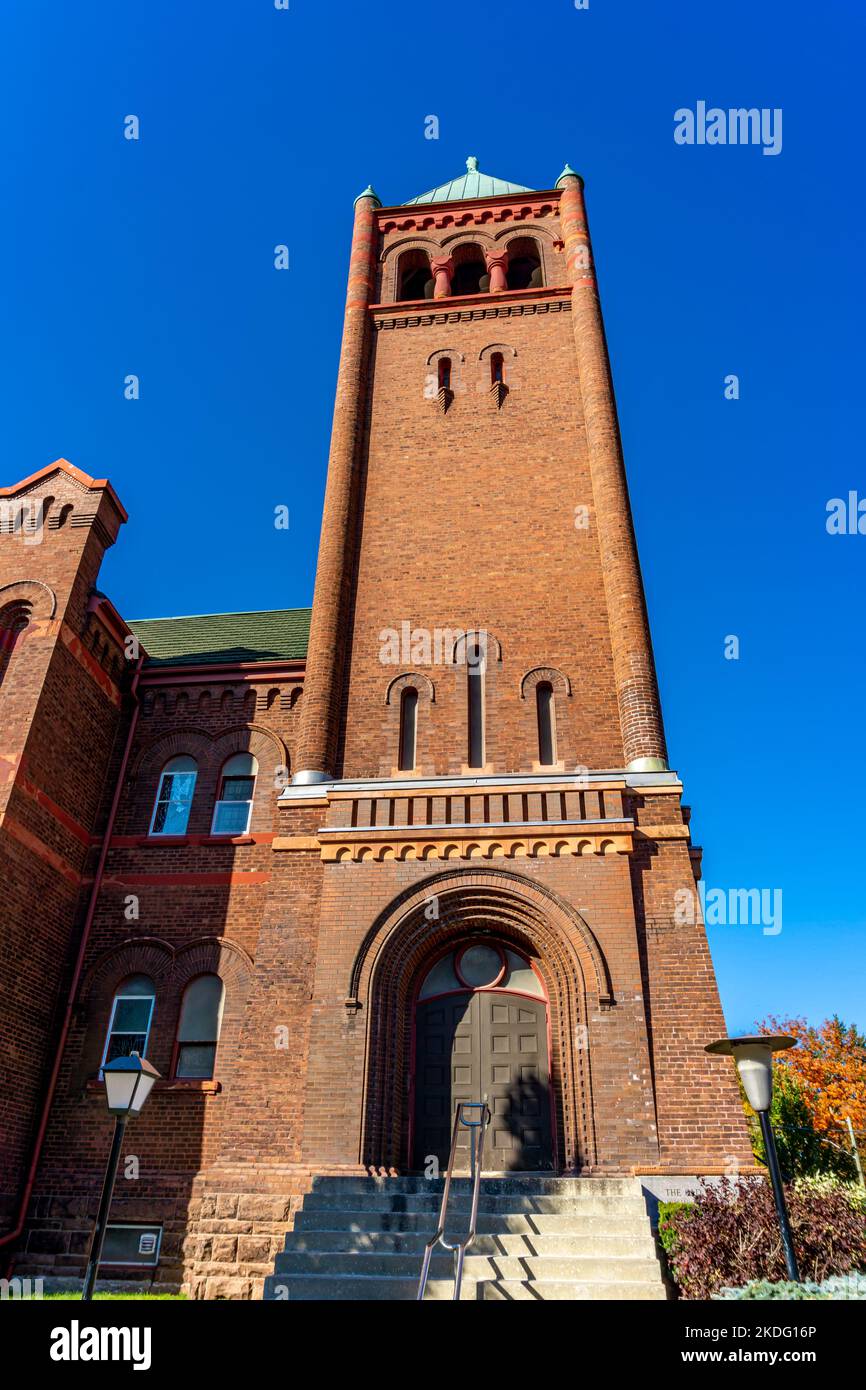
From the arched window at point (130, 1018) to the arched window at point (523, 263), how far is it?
17150 millimetres

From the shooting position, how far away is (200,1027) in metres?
14.1

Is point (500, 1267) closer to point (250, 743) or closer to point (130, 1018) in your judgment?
point (130, 1018)

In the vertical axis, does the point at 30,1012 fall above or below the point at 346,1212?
above

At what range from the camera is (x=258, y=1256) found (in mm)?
10469

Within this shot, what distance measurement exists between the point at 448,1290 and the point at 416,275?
21345 mm

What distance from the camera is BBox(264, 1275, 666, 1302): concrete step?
7953 millimetres

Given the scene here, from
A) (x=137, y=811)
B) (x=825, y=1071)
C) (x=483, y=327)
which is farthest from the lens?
(x=825, y=1071)
